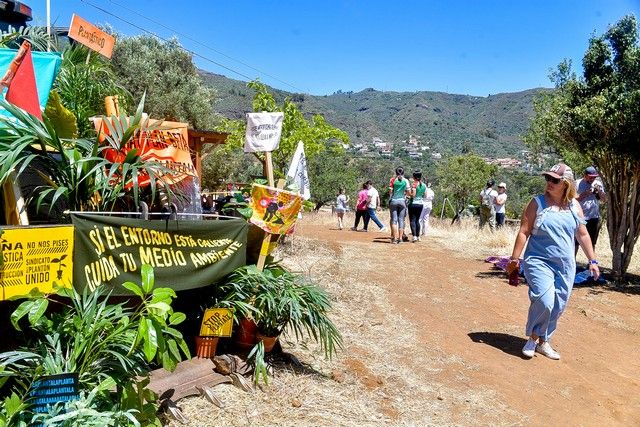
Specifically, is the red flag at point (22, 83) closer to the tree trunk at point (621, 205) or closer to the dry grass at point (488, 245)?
the tree trunk at point (621, 205)

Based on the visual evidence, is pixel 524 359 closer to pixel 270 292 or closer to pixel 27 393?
pixel 270 292

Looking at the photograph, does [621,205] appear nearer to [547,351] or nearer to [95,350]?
[547,351]

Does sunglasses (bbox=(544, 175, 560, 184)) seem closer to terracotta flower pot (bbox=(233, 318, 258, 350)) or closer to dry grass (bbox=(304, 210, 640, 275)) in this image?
terracotta flower pot (bbox=(233, 318, 258, 350))

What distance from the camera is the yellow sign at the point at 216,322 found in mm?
4176

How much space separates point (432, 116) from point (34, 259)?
13018cm

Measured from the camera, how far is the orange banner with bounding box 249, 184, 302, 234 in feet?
15.6

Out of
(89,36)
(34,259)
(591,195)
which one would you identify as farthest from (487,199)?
(34,259)

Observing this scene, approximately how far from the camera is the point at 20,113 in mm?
3303

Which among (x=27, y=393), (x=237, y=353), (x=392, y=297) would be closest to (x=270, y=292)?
(x=237, y=353)

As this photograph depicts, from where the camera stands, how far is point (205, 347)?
14.0 ft

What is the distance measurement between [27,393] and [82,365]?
324 mm

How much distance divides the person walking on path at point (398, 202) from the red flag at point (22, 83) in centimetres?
894

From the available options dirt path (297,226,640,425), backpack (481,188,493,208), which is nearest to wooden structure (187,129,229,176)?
dirt path (297,226,640,425)

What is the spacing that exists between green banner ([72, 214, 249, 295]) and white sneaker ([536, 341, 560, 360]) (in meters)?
3.17
